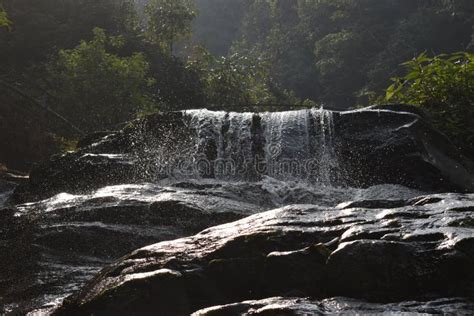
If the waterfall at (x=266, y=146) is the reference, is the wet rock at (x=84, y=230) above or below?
below

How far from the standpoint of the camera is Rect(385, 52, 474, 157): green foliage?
27.3 feet

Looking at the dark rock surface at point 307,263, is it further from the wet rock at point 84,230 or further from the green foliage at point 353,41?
the green foliage at point 353,41

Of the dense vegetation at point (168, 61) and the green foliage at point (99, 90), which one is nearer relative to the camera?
the dense vegetation at point (168, 61)

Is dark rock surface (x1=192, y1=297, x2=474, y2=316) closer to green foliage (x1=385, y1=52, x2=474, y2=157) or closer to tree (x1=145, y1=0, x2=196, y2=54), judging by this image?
green foliage (x1=385, y1=52, x2=474, y2=157)

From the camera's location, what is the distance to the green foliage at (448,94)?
834 cm

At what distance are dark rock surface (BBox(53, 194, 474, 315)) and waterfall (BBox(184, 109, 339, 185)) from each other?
4.44 m

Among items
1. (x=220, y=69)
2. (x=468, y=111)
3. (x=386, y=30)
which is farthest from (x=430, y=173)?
(x=386, y=30)

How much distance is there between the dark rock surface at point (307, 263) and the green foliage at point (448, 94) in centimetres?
475

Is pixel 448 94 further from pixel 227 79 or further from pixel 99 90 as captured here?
pixel 227 79

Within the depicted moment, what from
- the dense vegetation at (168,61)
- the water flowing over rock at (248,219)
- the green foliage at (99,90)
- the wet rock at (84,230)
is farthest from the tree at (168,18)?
the wet rock at (84,230)

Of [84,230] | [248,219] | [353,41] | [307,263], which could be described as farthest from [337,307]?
[353,41]

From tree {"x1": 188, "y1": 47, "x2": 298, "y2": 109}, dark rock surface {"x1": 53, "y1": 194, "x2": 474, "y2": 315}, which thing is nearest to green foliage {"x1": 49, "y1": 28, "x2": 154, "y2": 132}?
tree {"x1": 188, "y1": 47, "x2": 298, "y2": 109}

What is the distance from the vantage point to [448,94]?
28.3ft

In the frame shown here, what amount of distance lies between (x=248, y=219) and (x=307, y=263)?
3.44 ft
